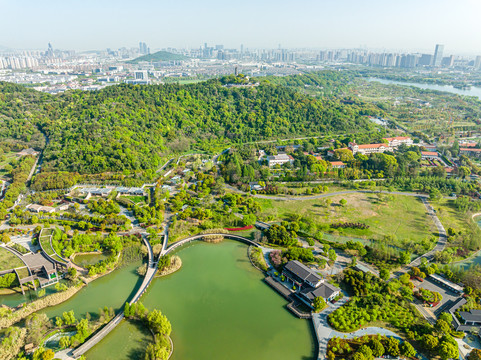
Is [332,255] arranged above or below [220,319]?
above

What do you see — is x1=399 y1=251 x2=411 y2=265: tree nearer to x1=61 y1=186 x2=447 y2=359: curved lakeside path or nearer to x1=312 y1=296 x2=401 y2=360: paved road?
x1=61 y1=186 x2=447 y2=359: curved lakeside path

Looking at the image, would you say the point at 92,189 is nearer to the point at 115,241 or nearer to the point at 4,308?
the point at 115,241

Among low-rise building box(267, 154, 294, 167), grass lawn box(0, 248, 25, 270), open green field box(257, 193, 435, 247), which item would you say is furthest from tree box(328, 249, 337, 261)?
grass lawn box(0, 248, 25, 270)

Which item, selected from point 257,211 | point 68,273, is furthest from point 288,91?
point 68,273

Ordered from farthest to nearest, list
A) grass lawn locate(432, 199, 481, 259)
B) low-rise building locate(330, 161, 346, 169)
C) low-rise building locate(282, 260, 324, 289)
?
low-rise building locate(330, 161, 346, 169), grass lawn locate(432, 199, 481, 259), low-rise building locate(282, 260, 324, 289)

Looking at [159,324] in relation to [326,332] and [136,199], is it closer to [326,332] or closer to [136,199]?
[326,332]

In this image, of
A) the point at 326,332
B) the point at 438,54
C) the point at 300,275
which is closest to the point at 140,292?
the point at 300,275
